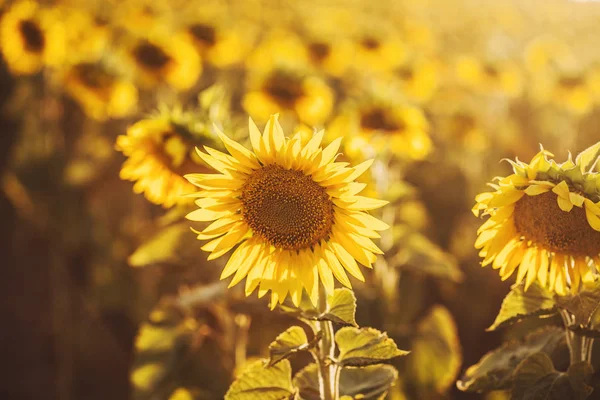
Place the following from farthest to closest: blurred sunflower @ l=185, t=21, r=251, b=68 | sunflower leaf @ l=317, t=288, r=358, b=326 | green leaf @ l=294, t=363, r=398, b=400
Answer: blurred sunflower @ l=185, t=21, r=251, b=68
green leaf @ l=294, t=363, r=398, b=400
sunflower leaf @ l=317, t=288, r=358, b=326

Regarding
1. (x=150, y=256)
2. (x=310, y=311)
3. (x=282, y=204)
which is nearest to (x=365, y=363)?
(x=310, y=311)

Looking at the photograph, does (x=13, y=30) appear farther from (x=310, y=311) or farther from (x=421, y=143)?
(x=310, y=311)

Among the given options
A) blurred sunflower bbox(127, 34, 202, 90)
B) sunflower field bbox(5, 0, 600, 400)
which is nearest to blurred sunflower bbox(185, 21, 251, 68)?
sunflower field bbox(5, 0, 600, 400)

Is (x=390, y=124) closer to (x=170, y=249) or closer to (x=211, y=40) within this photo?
(x=170, y=249)

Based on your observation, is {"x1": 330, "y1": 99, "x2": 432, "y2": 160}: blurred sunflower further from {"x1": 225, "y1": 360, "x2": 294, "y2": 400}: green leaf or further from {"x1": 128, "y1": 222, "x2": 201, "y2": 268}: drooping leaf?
{"x1": 225, "y1": 360, "x2": 294, "y2": 400}: green leaf

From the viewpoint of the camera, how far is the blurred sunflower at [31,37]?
367 cm

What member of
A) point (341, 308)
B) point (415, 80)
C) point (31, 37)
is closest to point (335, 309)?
point (341, 308)

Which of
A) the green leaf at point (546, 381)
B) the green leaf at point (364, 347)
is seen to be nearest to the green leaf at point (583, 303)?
the green leaf at point (546, 381)

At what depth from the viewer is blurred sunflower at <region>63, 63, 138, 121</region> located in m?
3.34

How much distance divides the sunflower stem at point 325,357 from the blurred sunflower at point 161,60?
2790 millimetres

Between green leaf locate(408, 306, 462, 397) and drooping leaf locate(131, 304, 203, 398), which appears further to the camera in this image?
green leaf locate(408, 306, 462, 397)

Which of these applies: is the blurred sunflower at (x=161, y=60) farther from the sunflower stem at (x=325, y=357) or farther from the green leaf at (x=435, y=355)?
the sunflower stem at (x=325, y=357)

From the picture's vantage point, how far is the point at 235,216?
135cm

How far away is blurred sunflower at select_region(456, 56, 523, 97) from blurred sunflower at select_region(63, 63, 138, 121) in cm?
327
